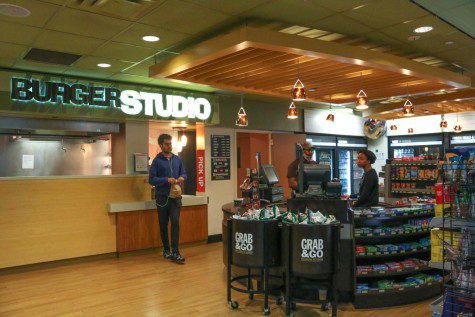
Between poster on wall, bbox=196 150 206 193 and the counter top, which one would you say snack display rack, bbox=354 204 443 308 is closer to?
the counter top

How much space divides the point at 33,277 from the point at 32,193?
128cm

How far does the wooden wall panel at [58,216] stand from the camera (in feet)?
20.2

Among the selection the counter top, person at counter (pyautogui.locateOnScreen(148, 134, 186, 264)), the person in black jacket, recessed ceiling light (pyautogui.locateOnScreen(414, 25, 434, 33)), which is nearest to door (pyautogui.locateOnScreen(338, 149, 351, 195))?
the counter top

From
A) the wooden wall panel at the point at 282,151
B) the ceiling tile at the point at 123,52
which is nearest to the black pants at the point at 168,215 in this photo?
the ceiling tile at the point at 123,52

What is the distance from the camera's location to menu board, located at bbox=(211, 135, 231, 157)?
8.52 m

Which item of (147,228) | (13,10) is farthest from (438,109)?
(13,10)

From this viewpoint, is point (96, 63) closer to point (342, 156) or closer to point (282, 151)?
point (282, 151)

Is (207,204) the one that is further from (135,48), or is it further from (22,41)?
(22,41)

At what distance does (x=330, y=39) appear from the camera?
17.2 ft

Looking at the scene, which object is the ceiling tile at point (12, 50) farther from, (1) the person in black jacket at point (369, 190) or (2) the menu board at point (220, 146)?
(1) the person in black jacket at point (369, 190)

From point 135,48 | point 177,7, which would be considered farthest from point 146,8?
point 135,48

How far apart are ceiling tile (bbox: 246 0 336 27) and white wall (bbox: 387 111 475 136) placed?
8475 mm

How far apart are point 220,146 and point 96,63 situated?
3.27 metres

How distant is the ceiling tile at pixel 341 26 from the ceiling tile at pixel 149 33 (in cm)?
163
